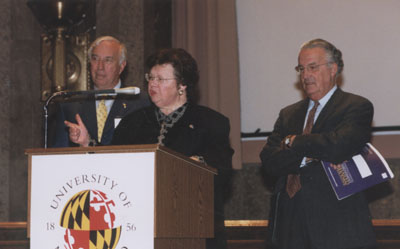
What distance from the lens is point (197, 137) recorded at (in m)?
3.51

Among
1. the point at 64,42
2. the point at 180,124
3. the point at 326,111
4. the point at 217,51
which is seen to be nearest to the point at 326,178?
the point at 326,111

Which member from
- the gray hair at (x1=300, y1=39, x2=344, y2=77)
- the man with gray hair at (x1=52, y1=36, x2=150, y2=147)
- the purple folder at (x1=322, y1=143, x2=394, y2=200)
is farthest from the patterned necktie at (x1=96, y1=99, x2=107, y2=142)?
the purple folder at (x1=322, y1=143, x2=394, y2=200)

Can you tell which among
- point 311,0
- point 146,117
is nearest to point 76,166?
point 146,117

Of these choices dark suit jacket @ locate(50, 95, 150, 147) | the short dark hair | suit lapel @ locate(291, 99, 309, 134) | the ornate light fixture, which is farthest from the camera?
the ornate light fixture

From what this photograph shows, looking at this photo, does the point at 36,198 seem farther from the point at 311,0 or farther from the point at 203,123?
the point at 311,0

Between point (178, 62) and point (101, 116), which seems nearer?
point (178, 62)

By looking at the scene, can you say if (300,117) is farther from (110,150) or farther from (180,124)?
(110,150)

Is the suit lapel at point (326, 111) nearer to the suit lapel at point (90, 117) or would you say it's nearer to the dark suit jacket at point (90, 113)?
the dark suit jacket at point (90, 113)

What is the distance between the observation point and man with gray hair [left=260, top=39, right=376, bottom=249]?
3500 mm

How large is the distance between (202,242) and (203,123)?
29.6 inches

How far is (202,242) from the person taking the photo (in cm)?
310

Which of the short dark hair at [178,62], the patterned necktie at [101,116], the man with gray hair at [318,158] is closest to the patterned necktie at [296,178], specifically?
the man with gray hair at [318,158]

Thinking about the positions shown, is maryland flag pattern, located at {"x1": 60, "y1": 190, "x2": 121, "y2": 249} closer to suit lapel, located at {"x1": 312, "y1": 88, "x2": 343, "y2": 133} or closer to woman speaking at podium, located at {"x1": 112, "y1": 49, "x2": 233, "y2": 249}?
woman speaking at podium, located at {"x1": 112, "y1": 49, "x2": 233, "y2": 249}

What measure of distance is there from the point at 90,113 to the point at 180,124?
992mm
